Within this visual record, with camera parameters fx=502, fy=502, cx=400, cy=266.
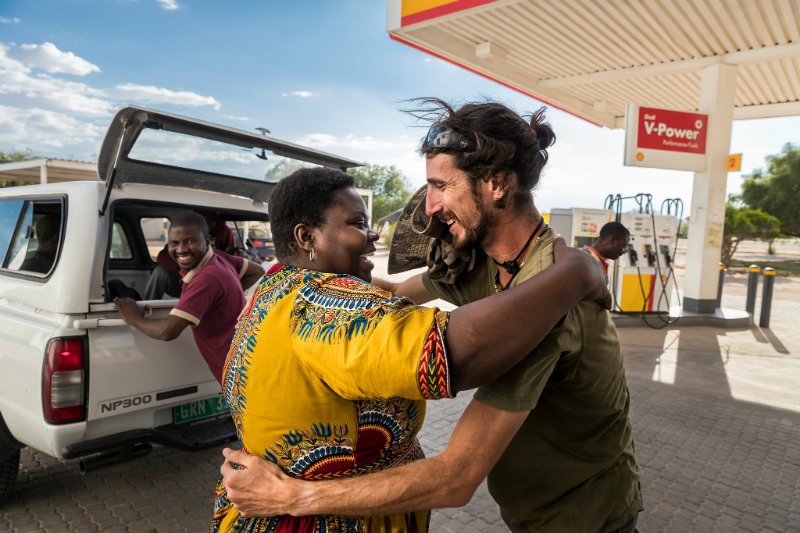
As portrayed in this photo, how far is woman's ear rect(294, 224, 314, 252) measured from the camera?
136 centimetres

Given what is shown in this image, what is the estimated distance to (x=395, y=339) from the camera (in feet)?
3.02

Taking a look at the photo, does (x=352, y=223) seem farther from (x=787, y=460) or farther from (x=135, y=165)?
(x=787, y=460)

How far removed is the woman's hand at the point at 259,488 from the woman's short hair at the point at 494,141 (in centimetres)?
89

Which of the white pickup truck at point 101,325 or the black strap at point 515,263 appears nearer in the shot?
the black strap at point 515,263

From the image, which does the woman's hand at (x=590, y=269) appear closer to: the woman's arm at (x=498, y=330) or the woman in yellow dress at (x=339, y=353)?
the woman in yellow dress at (x=339, y=353)

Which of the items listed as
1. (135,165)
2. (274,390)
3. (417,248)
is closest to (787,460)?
(417,248)

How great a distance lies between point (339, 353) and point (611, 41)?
10.2m

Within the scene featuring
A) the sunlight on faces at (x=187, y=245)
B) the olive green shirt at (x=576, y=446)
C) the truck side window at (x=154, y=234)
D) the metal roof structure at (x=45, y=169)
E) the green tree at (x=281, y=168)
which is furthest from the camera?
the metal roof structure at (x=45, y=169)

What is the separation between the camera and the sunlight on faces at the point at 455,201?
1.40 m

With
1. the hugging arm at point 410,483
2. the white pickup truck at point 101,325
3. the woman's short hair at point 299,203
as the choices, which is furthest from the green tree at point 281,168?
the hugging arm at point 410,483

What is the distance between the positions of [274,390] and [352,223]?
1.63 feet

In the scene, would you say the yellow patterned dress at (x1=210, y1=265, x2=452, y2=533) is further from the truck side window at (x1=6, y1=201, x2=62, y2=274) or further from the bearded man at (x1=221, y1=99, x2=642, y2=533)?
the truck side window at (x1=6, y1=201, x2=62, y2=274)

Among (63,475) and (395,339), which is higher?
(395,339)

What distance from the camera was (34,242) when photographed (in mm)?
3564
